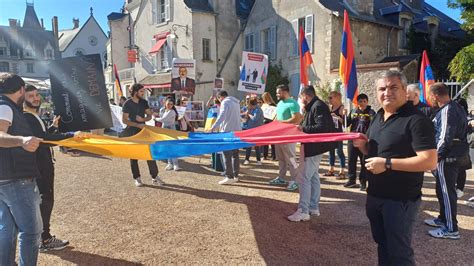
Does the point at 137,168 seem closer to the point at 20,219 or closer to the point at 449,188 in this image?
the point at 20,219

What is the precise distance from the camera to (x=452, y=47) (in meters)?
18.1

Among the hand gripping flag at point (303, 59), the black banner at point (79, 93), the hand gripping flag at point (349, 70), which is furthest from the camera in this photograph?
the hand gripping flag at point (303, 59)

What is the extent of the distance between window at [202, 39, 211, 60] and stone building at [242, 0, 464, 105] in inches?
105

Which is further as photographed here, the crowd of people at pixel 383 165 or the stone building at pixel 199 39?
the stone building at pixel 199 39

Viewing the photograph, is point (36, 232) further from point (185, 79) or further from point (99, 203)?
point (185, 79)

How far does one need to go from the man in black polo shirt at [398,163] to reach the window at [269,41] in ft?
58.4

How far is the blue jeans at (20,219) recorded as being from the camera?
109 inches

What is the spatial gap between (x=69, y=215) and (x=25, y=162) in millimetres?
2737

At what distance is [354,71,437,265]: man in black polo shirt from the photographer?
7.77ft

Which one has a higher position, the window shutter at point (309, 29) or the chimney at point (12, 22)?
the chimney at point (12, 22)

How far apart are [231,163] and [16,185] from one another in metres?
4.54

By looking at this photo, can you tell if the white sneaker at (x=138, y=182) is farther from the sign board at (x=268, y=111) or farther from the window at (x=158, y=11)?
the window at (x=158, y=11)

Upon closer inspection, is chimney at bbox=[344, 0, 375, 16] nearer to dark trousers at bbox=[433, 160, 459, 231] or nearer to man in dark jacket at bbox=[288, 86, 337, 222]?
man in dark jacket at bbox=[288, 86, 337, 222]

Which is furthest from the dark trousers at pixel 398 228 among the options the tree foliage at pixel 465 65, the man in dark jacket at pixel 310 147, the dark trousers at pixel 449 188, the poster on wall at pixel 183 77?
the tree foliage at pixel 465 65
